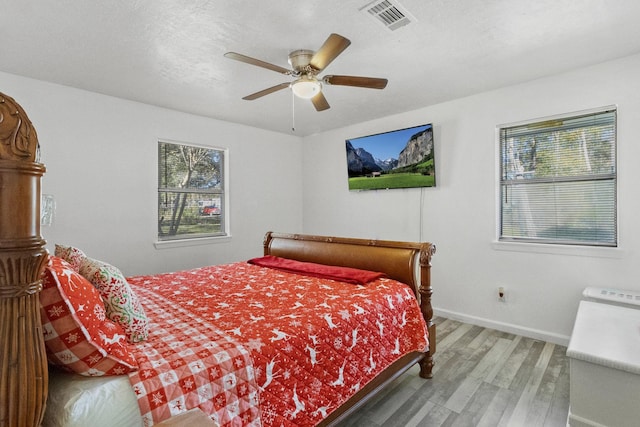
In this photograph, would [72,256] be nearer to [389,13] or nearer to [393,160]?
[389,13]

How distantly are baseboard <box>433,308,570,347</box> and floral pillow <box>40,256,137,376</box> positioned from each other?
10.9ft

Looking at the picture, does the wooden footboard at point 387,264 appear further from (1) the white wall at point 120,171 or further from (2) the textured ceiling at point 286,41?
(1) the white wall at point 120,171

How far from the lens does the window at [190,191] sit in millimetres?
3881

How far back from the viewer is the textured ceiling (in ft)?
6.36

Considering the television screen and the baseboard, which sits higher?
the television screen

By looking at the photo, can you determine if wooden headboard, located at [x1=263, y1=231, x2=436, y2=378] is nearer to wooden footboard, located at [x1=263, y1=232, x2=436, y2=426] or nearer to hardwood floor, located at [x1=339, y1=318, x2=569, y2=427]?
wooden footboard, located at [x1=263, y1=232, x2=436, y2=426]

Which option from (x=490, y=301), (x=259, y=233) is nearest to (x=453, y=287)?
(x=490, y=301)

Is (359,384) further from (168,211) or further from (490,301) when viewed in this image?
(168,211)

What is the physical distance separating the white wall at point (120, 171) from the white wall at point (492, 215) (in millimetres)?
1622

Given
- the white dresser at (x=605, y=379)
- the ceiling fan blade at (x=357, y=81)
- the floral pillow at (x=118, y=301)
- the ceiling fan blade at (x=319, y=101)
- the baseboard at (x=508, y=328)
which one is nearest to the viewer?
the floral pillow at (x=118, y=301)

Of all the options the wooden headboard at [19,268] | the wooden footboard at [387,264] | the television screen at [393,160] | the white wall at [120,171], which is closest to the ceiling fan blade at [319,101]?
the wooden footboard at [387,264]

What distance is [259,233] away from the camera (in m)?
4.72

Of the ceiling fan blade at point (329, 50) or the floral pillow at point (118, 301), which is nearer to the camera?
the floral pillow at point (118, 301)

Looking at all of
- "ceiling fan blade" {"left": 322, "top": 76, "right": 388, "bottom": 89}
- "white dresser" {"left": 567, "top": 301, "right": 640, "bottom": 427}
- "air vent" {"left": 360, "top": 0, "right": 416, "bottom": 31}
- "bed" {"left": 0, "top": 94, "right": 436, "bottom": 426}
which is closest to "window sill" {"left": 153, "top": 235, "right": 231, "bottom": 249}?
"bed" {"left": 0, "top": 94, "right": 436, "bottom": 426}
